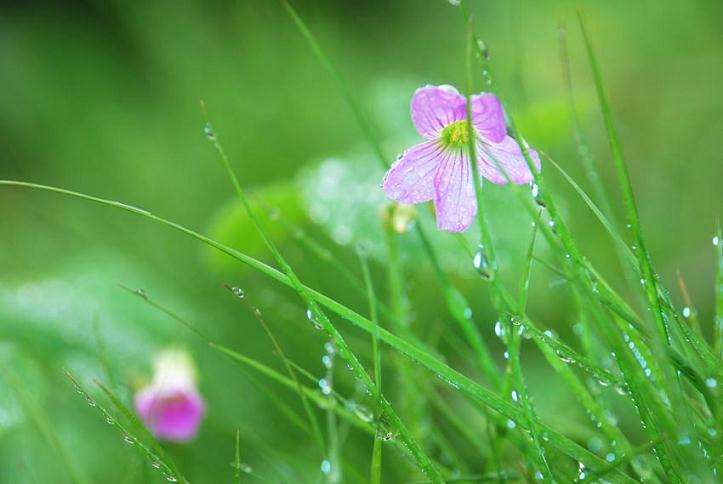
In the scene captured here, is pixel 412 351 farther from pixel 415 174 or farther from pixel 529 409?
pixel 415 174

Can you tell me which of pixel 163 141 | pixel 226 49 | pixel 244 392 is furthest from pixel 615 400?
pixel 226 49

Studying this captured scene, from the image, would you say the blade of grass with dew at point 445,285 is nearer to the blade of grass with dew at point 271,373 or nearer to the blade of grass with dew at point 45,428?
the blade of grass with dew at point 271,373

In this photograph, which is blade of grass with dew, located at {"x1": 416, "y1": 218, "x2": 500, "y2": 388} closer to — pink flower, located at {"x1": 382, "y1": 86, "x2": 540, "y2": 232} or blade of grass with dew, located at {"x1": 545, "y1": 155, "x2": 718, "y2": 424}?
pink flower, located at {"x1": 382, "y1": 86, "x2": 540, "y2": 232}

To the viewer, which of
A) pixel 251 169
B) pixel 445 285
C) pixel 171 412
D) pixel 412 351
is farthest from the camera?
pixel 251 169

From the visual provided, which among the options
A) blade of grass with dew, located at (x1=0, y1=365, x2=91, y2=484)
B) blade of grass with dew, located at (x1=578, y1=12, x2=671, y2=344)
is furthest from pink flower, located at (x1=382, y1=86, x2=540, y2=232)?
blade of grass with dew, located at (x1=0, y1=365, x2=91, y2=484)

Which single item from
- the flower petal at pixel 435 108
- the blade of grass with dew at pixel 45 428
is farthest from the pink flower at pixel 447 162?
the blade of grass with dew at pixel 45 428

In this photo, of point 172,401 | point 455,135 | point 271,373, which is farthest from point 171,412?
point 455,135
